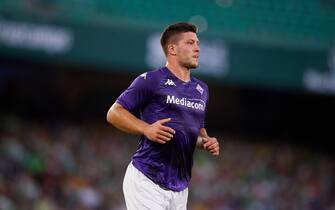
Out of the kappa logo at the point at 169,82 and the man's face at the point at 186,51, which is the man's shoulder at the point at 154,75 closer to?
the kappa logo at the point at 169,82

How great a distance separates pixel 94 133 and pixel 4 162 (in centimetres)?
252

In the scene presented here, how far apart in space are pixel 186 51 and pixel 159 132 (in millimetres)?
795

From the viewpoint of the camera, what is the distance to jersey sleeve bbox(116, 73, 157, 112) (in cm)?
532

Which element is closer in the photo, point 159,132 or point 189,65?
point 159,132

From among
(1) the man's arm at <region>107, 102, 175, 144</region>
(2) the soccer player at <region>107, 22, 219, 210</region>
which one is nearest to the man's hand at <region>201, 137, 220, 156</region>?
(2) the soccer player at <region>107, 22, 219, 210</region>

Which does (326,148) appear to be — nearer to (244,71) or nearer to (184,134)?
(244,71)

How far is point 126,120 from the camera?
5219 millimetres

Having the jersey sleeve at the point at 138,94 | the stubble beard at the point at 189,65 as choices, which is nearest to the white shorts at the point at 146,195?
the jersey sleeve at the point at 138,94

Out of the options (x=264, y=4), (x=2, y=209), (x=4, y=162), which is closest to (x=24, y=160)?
(x=4, y=162)

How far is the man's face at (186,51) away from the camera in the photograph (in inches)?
218

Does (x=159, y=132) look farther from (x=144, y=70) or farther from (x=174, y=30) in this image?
(x=144, y=70)

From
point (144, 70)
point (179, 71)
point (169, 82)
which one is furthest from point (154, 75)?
point (144, 70)

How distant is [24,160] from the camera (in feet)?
41.4

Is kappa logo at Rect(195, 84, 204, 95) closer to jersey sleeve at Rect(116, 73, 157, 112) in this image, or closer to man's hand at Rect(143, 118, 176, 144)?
jersey sleeve at Rect(116, 73, 157, 112)
